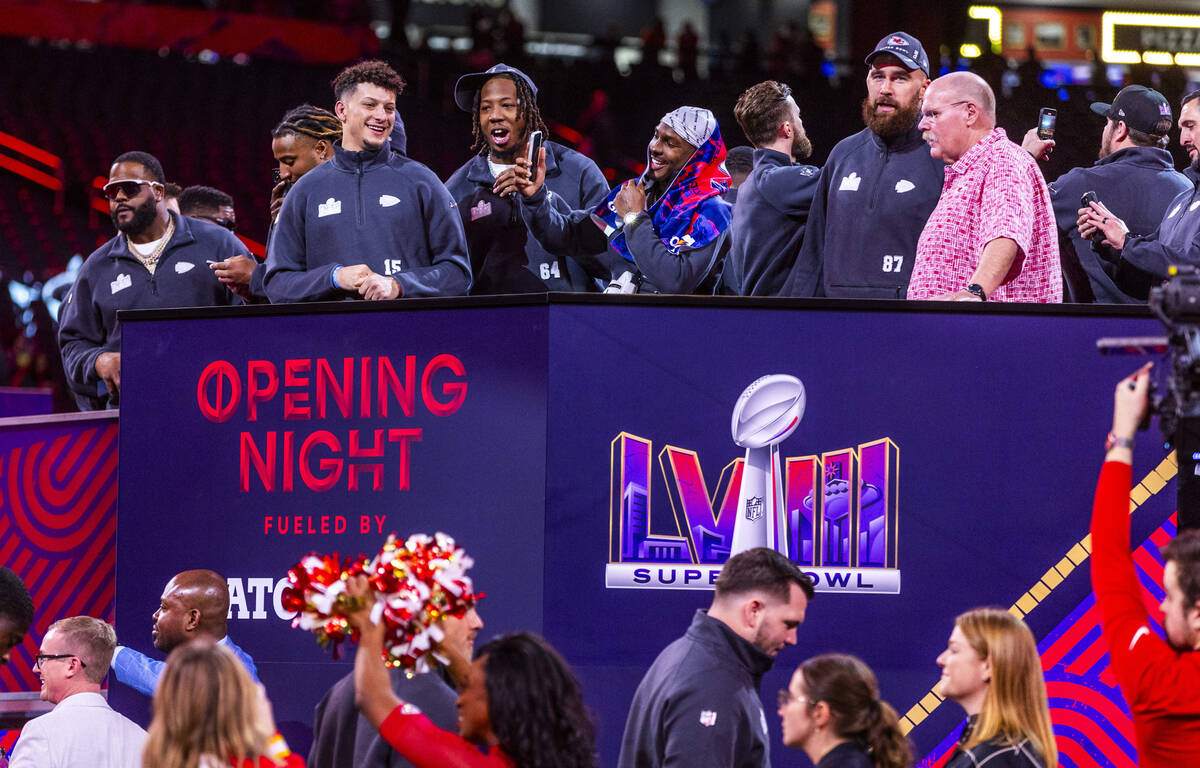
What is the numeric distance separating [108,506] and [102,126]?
13359mm

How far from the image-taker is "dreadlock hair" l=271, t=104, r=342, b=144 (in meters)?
7.87

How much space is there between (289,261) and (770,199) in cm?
210

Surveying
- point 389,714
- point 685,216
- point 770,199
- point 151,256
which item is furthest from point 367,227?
point 389,714

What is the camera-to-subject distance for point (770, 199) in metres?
6.98

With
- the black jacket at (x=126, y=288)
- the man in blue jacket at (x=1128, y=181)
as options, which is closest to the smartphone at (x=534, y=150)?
the black jacket at (x=126, y=288)

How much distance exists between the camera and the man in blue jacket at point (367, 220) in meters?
6.46

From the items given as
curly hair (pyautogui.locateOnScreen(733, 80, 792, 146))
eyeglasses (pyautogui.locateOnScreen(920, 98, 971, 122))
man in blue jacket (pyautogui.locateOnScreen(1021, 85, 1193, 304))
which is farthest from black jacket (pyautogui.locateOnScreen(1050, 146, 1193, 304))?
eyeglasses (pyautogui.locateOnScreen(920, 98, 971, 122))

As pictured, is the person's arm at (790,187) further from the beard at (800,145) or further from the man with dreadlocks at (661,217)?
the beard at (800,145)

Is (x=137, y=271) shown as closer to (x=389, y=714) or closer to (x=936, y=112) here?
(x=936, y=112)

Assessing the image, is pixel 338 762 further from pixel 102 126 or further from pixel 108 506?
pixel 102 126

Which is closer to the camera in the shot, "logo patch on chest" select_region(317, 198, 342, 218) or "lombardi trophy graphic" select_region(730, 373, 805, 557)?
"lombardi trophy graphic" select_region(730, 373, 805, 557)

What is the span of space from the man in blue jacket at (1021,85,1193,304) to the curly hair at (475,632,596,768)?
4622 millimetres

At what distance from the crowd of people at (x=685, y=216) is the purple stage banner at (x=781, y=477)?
431 mm

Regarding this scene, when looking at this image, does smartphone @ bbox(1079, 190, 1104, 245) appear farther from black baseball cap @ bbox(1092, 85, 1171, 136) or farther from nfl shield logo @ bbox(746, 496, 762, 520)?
nfl shield logo @ bbox(746, 496, 762, 520)
